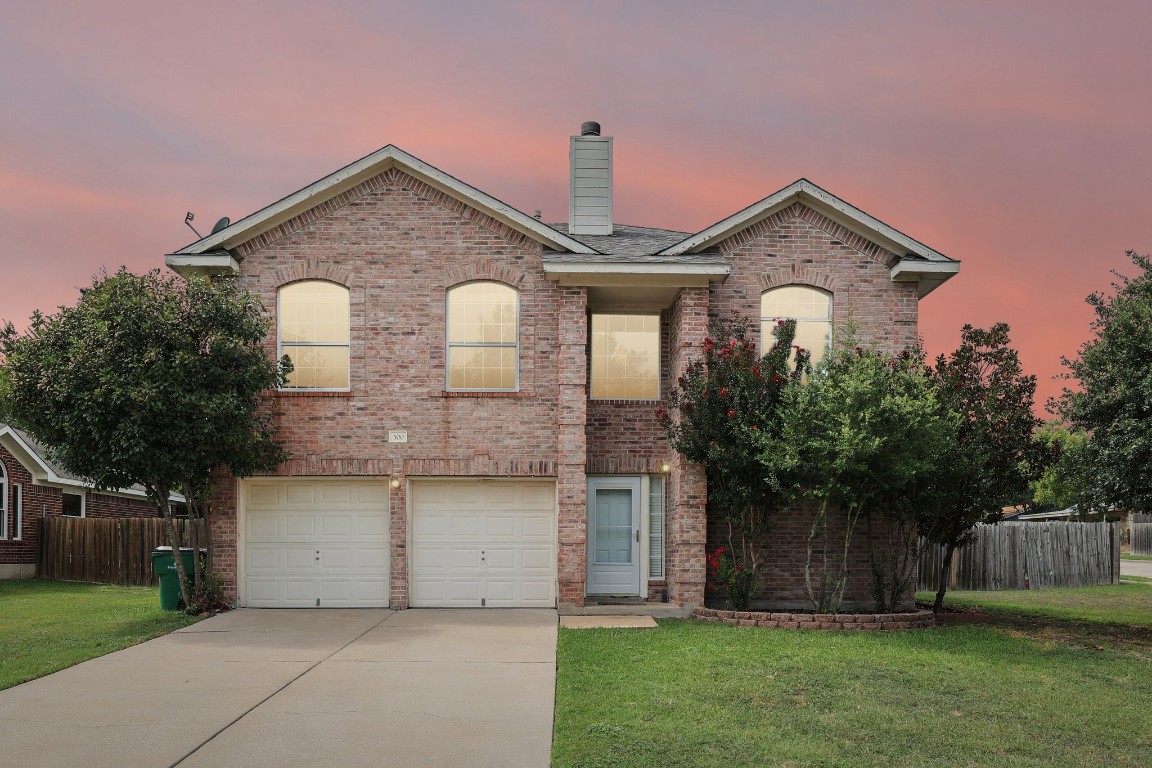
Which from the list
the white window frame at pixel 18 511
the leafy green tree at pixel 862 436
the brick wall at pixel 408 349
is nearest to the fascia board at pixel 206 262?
the brick wall at pixel 408 349

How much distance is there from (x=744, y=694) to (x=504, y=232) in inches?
362

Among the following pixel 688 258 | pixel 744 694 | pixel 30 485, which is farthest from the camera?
pixel 30 485

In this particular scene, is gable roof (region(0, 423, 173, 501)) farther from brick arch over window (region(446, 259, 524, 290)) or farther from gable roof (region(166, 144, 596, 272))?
brick arch over window (region(446, 259, 524, 290))

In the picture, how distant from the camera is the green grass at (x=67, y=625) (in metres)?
11.2

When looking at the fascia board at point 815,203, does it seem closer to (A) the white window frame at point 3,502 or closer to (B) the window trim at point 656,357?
(B) the window trim at point 656,357

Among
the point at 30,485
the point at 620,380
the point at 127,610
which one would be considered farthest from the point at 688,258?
the point at 30,485

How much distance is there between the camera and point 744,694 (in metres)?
9.34

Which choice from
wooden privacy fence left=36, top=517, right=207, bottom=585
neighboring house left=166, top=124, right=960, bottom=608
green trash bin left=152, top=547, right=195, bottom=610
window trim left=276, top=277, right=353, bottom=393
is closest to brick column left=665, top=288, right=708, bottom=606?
neighboring house left=166, top=124, right=960, bottom=608

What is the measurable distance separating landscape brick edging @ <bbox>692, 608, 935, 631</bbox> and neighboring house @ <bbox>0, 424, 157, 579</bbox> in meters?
16.1

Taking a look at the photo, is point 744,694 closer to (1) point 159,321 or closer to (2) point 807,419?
(2) point 807,419

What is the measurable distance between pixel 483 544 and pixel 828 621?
5.75m

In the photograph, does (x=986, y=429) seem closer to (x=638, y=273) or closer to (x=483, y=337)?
(x=638, y=273)

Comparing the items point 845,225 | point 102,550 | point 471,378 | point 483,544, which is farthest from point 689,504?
A: point 102,550

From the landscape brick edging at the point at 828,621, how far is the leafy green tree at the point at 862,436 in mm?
827
